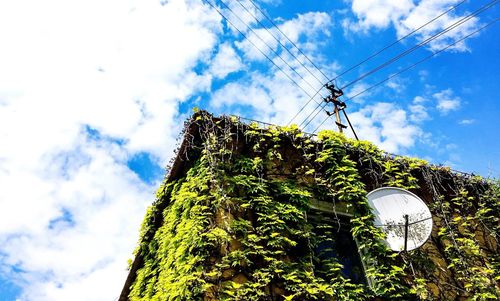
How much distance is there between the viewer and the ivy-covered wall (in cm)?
494

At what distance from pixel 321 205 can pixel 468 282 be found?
2.95m

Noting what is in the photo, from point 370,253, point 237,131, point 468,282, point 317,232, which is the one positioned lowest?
point 468,282

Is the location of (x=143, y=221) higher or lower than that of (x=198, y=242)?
higher

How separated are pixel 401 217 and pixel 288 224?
1.91 metres

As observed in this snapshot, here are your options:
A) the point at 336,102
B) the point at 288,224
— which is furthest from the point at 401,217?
the point at 336,102

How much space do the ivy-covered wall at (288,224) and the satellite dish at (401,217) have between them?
0.57ft

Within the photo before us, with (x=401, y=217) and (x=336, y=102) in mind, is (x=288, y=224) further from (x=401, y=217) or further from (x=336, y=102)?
(x=336, y=102)

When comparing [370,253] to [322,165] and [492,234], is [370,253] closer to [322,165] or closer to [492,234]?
[322,165]

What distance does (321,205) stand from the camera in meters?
6.14

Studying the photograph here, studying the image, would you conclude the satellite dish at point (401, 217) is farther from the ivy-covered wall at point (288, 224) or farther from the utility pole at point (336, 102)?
the utility pole at point (336, 102)

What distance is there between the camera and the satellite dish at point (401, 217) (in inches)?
214

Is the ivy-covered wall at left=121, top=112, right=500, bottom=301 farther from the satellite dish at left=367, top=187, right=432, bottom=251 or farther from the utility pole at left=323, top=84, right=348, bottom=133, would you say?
the utility pole at left=323, top=84, right=348, bottom=133

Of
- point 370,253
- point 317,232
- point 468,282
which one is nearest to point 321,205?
point 317,232

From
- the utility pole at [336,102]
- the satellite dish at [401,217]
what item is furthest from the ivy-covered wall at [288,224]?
the utility pole at [336,102]
